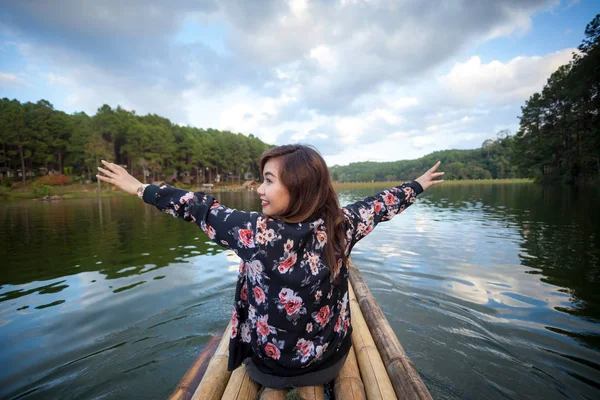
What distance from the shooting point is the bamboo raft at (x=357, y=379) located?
5.94 ft

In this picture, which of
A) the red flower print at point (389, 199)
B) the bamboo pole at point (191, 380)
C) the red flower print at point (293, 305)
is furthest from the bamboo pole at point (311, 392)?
the red flower print at point (389, 199)

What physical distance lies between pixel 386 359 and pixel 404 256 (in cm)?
601

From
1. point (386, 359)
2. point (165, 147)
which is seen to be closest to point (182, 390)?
point (386, 359)

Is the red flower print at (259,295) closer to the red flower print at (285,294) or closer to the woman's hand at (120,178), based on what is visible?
the red flower print at (285,294)

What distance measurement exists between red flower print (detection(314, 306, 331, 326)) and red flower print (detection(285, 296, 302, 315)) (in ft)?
0.61

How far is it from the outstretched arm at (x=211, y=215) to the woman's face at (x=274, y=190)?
0.13 metres

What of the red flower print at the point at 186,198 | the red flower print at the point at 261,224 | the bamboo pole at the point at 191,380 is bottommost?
the bamboo pole at the point at 191,380

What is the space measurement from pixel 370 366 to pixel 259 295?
114 cm

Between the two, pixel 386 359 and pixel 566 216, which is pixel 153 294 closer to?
pixel 386 359

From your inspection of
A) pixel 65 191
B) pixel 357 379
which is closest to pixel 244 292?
pixel 357 379

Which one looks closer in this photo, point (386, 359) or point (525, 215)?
point (386, 359)

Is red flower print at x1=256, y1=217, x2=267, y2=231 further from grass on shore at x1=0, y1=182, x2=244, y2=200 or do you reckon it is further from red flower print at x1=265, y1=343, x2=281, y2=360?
grass on shore at x1=0, y1=182, x2=244, y2=200

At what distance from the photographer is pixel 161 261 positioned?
780cm

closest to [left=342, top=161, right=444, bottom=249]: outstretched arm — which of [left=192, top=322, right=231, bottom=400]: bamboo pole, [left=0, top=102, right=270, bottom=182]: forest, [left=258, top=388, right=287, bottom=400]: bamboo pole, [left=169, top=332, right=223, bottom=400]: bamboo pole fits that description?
[left=258, top=388, right=287, bottom=400]: bamboo pole
